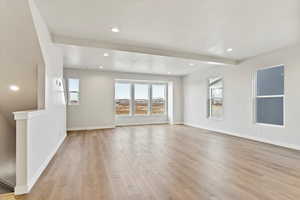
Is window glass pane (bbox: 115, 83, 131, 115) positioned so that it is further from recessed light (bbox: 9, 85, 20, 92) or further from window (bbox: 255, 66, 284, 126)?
window (bbox: 255, 66, 284, 126)

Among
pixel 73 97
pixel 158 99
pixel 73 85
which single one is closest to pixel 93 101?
pixel 73 97

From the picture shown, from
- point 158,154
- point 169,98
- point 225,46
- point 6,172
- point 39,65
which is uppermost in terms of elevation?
point 225,46

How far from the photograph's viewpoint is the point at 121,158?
130 inches

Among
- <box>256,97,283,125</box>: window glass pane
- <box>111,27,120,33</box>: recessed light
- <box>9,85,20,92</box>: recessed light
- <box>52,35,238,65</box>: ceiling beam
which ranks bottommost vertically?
<box>256,97,283,125</box>: window glass pane

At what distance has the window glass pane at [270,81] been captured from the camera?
4.47m

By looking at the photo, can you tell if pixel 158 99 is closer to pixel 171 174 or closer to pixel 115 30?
pixel 115 30

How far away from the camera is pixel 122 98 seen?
821cm

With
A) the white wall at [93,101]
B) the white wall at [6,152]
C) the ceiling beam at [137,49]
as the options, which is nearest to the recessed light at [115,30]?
the ceiling beam at [137,49]

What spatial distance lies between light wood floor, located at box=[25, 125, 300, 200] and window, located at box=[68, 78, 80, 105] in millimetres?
3212

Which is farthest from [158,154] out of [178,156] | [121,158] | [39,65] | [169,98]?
[169,98]

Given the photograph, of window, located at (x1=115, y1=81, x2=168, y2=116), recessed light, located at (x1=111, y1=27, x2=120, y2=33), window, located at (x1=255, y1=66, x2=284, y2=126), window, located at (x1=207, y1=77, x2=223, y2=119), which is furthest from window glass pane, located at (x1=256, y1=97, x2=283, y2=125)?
window, located at (x1=115, y1=81, x2=168, y2=116)

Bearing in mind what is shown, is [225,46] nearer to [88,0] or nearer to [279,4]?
[279,4]

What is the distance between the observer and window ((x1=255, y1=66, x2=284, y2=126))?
4.48 metres

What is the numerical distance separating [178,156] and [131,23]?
9.17 ft
